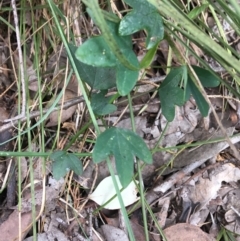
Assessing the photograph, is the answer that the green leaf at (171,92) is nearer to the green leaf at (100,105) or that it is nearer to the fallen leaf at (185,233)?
the green leaf at (100,105)

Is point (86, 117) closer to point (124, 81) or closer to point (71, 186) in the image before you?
point (71, 186)

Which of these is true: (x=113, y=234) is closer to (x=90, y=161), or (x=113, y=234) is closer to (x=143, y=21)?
(x=90, y=161)

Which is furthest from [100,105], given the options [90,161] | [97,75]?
[90,161]

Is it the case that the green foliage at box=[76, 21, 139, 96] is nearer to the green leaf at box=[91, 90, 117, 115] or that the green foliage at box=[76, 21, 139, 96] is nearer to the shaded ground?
the green leaf at box=[91, 90, 117, 115]

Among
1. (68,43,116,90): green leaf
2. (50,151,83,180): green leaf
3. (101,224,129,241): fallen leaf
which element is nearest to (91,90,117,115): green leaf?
(68,43,116,90): green leaf

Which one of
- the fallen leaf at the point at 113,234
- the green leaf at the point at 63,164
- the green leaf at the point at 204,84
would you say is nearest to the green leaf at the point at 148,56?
the green leaf at the point at 204,84
